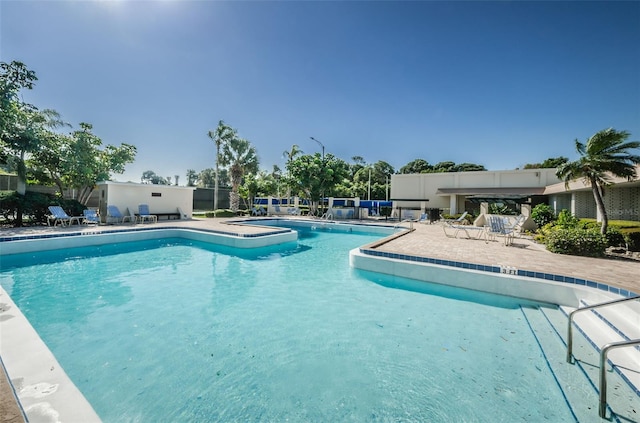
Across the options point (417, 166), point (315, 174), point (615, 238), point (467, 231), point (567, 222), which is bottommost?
point (467, 231)

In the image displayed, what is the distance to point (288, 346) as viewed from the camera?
408cm

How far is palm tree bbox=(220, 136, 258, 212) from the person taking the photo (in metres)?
27.5

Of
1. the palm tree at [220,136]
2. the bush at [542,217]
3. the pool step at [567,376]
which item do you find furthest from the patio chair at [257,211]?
the pool step at [567,376]

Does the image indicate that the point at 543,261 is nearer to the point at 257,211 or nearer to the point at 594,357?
the point at 594,357

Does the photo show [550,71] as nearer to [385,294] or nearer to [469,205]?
[385,294]

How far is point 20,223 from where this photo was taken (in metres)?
14.0

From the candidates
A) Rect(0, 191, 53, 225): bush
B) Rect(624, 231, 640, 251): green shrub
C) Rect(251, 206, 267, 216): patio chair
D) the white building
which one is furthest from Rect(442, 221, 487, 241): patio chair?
Rect(0, 191, 53, 225): bush

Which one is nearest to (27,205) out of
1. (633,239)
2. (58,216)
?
(58,216)

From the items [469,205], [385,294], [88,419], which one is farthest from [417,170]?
[88,419]

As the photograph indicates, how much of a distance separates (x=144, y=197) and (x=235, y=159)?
11380mm

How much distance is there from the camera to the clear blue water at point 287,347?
9.34 feet

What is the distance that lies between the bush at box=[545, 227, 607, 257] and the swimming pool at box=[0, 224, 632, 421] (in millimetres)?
4226

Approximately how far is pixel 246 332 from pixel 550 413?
403cm

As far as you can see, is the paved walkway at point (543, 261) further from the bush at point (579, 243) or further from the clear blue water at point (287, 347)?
the clear blue water at point (287, 347)
